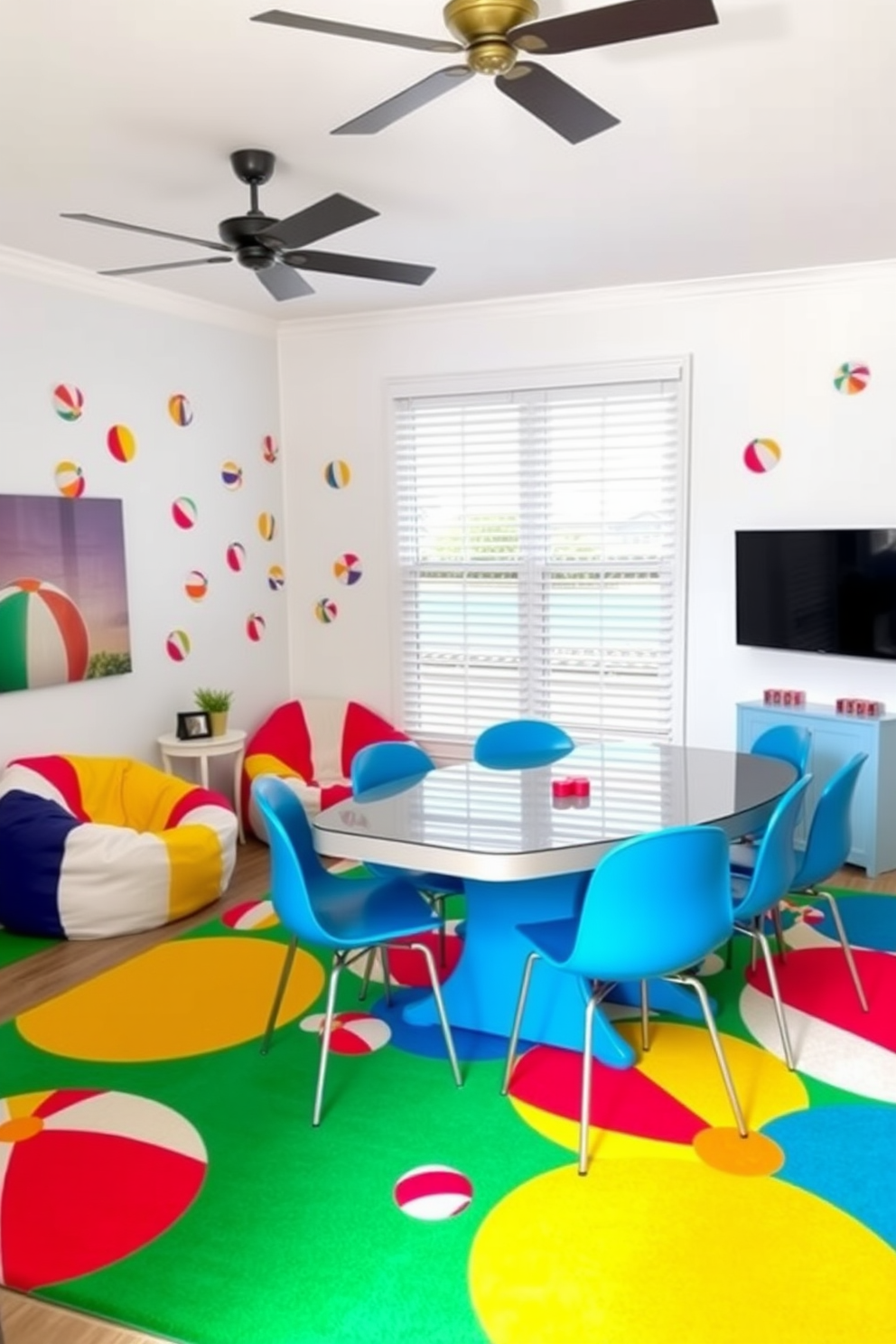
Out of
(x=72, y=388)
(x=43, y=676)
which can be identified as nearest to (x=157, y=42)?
(x=72, y=388)

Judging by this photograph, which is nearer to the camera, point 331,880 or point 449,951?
point 331,880

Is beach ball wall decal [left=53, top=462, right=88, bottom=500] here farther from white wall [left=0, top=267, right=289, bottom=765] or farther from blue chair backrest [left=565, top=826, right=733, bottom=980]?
blue chair backrest [left=565, top=826, right=733, bottom=980]

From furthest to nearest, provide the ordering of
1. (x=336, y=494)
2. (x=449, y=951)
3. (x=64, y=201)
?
(x=336, y=494)
(x=449, y=951)
(x=64, y=201)

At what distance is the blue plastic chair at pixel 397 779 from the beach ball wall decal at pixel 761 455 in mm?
2353

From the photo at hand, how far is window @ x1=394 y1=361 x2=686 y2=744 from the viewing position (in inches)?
210

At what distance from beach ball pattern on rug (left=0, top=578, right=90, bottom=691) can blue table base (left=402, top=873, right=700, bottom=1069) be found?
89.5 inches

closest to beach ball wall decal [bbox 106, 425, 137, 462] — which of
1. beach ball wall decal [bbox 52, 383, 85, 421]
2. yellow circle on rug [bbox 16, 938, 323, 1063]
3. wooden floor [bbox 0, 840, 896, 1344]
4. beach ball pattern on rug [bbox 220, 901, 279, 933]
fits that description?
beach ball wall decal [bbox 52, 383, 85, 421]

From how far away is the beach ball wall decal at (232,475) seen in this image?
5656 millimetres

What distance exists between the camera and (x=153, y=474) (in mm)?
5164

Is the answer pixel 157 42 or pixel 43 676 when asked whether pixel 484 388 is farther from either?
pixel 157 42

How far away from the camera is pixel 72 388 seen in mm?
4676

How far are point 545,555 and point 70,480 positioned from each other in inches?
94.5

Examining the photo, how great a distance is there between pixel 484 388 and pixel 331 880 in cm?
318

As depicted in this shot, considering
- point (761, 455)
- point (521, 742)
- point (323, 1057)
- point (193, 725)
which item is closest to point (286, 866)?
point (323, 1057)
